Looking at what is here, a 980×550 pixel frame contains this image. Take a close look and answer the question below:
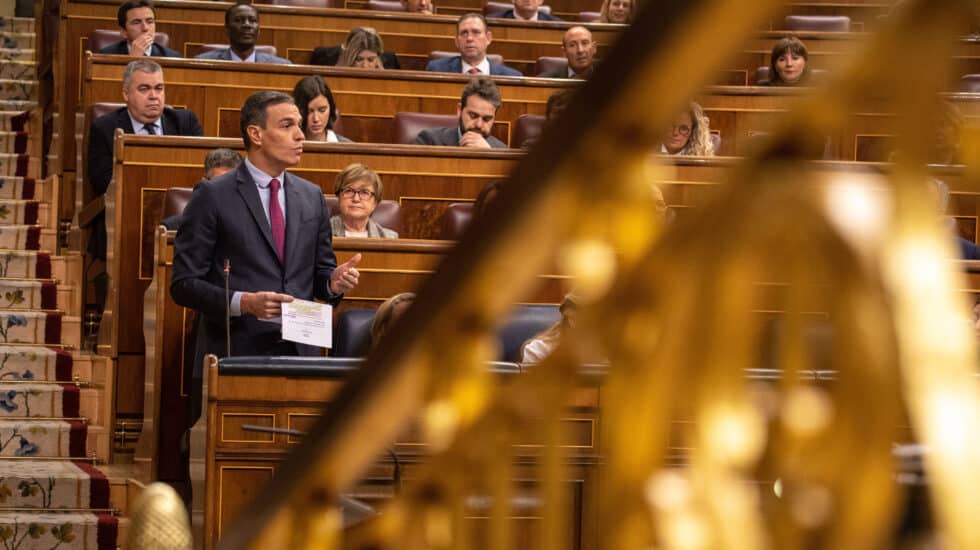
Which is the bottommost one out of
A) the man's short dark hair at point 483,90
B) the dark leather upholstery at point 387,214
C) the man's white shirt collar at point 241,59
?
the dark leather upholstery at point 387,214

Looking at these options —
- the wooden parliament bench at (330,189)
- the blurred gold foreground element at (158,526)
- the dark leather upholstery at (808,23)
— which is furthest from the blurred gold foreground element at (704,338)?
the dark leather upholstery at (808,23)

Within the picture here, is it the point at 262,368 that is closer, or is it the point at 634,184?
the point at 634,184

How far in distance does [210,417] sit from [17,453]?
4.02ft

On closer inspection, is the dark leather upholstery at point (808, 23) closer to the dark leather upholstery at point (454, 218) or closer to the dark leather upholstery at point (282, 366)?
the dark leather upholstery at point (454, 218)

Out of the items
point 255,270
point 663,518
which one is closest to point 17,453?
point 255,270

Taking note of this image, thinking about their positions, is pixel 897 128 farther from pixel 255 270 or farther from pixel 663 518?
pixel 255 270

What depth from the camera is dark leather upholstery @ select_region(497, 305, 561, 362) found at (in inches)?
135

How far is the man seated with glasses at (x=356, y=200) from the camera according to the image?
12.4 ft

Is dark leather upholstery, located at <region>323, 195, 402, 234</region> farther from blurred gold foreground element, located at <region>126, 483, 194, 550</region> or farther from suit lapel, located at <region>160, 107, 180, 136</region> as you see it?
blurred gold foreground element, located at <region>126, 483, 194, 550</region>

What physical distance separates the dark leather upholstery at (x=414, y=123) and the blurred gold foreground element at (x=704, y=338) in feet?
14.4

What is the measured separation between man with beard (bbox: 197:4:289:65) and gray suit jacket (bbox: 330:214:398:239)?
1.38 meters

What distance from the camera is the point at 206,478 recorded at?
2.87 meters

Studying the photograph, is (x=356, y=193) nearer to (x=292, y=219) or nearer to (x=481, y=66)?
(x=292, y=219)

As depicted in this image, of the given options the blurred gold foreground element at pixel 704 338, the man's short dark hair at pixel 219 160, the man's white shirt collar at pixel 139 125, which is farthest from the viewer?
the man's white shirt collar at pixel 139 125
